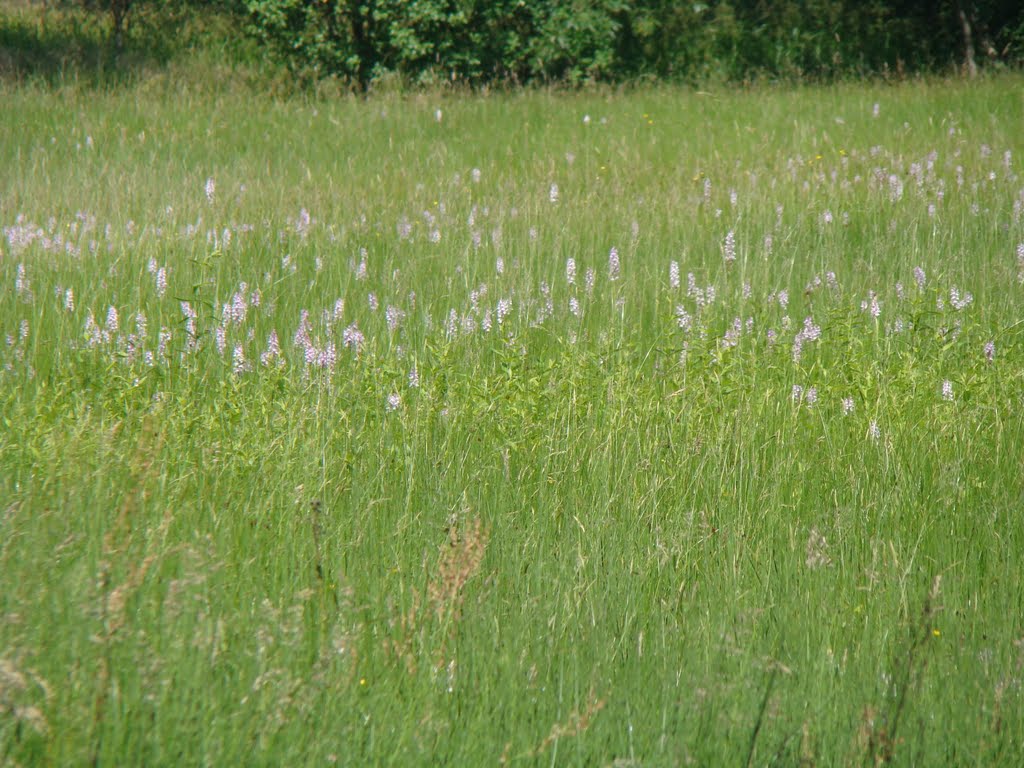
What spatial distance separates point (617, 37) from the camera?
60.6 ft

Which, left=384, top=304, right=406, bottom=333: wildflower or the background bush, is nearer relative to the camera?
left=384, top=304, right=406, bottom=333: wildflower

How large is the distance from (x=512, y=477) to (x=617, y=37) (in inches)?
649

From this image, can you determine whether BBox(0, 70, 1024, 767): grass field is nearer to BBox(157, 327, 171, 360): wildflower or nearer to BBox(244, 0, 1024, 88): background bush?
BBox(157, 327, 171, 360): wildflower

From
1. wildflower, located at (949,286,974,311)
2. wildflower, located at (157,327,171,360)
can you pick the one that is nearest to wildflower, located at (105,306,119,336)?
wildflower, located at (157,327,171,360)

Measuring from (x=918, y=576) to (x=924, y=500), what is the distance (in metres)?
0.49

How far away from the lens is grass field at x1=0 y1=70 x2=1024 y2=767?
2.05 m

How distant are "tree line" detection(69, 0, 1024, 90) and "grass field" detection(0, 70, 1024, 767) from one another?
792 cm

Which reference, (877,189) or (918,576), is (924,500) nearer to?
(918,576)

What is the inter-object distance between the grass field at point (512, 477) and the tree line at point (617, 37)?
312 inches

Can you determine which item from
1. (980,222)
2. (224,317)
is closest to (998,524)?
(224,317)

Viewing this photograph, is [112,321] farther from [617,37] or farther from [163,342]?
[617,37]

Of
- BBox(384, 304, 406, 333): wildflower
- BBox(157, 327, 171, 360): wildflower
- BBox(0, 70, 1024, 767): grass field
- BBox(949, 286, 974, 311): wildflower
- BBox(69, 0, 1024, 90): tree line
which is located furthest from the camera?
BBox(69, 0, 1024, 90): tree line

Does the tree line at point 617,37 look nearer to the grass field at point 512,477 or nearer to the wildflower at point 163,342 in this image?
the grass field at point 512,477

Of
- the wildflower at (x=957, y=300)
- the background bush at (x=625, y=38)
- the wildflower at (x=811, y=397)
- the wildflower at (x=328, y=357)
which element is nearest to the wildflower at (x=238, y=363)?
the wildflower at (x=328, y=357)
